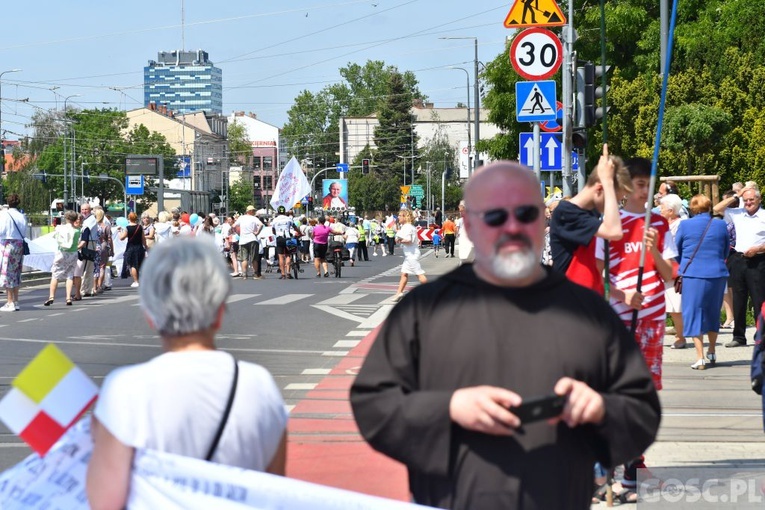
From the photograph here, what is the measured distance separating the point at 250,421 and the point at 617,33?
131 feet

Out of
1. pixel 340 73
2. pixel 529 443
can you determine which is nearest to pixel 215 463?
pixel 529 443

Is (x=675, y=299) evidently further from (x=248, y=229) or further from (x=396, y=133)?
(x=396, y=133)

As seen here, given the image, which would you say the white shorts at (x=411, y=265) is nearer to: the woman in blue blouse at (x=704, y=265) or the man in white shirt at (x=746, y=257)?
the man in white shirt at (x=746, y=257)

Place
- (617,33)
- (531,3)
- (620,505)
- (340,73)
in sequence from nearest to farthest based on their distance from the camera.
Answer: (620,505), (531,3), (617,33), (340,73)

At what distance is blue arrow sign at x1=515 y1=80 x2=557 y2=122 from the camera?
18859 mm

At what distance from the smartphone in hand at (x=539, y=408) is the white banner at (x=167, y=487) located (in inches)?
14.6

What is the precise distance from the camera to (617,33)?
1649 inches

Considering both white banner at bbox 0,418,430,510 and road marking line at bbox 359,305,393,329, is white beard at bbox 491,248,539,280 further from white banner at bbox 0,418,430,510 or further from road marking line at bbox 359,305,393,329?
road marking line at bbox 359,305,393,329

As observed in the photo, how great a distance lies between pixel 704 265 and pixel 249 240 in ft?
68.9

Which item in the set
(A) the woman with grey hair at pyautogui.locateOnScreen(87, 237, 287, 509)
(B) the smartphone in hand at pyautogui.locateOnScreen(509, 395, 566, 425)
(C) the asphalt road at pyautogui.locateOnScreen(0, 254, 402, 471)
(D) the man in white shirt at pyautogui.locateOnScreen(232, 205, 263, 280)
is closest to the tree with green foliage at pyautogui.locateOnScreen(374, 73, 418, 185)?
(D) the man in white shirt at pyautogui.locateOnScreen(232, 205, 263, 280)

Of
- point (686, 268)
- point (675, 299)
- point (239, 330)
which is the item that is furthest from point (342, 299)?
point (686, 268)

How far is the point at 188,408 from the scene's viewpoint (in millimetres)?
3238

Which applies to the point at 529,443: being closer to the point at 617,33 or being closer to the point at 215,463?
the point at 215,463

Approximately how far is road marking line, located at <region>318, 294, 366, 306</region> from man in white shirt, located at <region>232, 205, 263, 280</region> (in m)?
7.41
